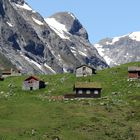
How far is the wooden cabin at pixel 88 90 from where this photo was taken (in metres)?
136

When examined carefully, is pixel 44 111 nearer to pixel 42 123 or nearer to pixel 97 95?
pixel 42 123

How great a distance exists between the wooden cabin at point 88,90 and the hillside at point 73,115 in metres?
2.36

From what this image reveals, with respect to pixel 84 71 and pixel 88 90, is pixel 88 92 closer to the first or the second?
pixel 88 90

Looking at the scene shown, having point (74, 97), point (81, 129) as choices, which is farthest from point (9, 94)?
point (81, 129)

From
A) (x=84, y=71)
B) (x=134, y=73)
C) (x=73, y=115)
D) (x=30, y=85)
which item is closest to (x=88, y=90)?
(x=30, y=85)

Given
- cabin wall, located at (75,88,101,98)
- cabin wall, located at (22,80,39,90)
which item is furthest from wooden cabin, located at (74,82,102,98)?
cabin wall, located at (22,80,39,90)

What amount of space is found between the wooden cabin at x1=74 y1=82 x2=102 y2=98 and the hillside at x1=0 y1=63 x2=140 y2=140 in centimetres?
236

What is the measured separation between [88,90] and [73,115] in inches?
1404

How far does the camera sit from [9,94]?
13875cm

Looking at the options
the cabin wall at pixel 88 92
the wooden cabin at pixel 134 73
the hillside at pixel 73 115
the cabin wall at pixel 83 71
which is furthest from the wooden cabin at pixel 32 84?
the wooden cabin at pixel 134 73

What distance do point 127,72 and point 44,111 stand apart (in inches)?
2576

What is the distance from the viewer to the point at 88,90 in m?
138

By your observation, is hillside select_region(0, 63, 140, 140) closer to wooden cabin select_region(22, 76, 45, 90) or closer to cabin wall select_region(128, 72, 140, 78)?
wooden cabin select_region(22, 76, 45, 90)

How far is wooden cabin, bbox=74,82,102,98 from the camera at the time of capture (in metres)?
136
